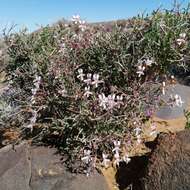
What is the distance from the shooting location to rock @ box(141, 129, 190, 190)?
16.0 feet

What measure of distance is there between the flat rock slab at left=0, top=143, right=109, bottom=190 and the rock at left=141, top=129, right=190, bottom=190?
0.60 metres

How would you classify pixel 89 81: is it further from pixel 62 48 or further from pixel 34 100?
pixel 62 48

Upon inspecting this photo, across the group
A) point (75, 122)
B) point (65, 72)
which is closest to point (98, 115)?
point (75, 122)

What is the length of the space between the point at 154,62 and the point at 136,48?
10.7 inches

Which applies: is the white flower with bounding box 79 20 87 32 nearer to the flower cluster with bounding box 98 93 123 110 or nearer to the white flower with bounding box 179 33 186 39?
the flower cluster with bounding box 98 93 123 110

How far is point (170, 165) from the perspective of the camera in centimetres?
498

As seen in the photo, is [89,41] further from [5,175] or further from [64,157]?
[5,175]

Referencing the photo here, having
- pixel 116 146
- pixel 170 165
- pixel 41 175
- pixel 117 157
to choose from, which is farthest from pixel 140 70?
pixel 41 175

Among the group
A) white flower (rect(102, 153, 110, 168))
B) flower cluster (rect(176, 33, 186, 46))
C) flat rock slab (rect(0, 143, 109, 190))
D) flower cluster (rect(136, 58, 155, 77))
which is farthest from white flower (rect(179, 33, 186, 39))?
flat rock slab (rect(0, 143, 109, 190))

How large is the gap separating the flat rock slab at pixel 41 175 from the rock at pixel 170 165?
1.96 feet

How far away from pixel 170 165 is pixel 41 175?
137cm

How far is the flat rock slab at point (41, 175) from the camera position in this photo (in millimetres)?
5328

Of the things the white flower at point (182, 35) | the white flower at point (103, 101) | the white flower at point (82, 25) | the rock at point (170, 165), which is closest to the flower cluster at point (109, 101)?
the white flower at point (103, 101)

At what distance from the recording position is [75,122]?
5.48 meters
